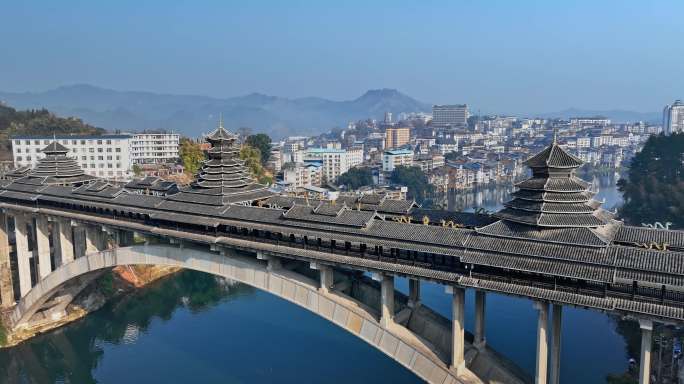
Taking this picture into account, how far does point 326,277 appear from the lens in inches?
818

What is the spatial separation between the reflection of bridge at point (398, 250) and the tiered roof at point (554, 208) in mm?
44

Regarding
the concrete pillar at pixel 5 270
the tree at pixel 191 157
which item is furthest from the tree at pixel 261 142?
the concrete pillar at pixel 5 270

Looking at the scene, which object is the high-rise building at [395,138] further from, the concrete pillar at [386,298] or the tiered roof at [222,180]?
the concrete pillar at [386,298]

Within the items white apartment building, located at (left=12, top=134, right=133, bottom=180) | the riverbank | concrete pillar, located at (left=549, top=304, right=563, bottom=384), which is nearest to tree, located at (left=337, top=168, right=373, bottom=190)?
white apartment building, located at (left=12, top=134, right=133, bottom=180)

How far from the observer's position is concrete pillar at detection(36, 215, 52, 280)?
30.8 meters

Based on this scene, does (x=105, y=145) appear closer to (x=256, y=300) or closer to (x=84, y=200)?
(x=256, y=300)

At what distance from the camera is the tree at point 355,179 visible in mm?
92312

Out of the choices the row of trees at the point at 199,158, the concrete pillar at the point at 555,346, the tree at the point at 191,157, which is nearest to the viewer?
the concrete pillar at the point at 555,346

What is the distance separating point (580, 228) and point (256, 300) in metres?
29.3

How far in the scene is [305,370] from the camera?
92.7ft

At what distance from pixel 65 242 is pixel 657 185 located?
54471 mm

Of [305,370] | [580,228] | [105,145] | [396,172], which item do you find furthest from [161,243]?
[396,172]

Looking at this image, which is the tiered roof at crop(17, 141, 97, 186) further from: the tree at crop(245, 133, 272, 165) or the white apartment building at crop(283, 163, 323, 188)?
A: the tree at crop(245, 133, 272, 165)

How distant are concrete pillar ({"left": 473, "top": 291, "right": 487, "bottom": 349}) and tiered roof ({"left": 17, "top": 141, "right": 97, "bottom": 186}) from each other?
89.2 feet
